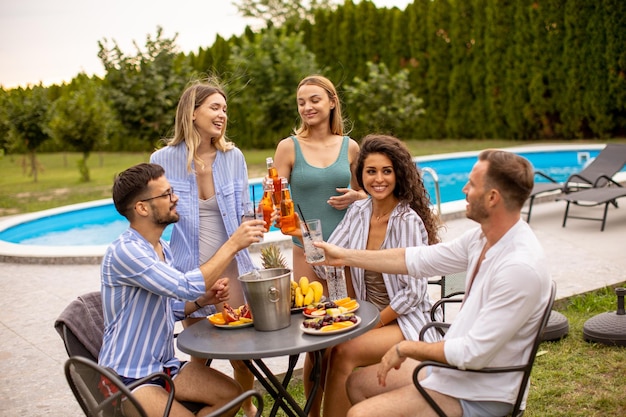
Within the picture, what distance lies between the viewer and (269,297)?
2613 mm

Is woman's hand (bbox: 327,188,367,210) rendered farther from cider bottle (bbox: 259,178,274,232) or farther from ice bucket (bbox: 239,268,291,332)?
ice bucket (bbox: 239,268,291,332)

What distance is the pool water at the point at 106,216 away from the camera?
37.1 ft

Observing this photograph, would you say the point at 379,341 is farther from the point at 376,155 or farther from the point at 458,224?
the point at 458,224

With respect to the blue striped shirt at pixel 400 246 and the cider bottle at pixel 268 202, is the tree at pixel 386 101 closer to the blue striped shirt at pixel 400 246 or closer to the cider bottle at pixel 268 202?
the blue striped shirt at pixel 400 246

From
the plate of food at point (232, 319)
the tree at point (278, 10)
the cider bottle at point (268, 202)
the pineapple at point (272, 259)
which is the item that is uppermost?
the tree at point (278, 10)

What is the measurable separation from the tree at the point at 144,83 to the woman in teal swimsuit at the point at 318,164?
14042 millimetres

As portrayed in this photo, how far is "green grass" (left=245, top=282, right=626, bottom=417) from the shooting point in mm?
3562

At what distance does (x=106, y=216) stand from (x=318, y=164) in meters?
9.74

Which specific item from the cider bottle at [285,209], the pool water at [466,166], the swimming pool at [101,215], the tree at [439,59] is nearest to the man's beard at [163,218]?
the cider bottle at [285,209]

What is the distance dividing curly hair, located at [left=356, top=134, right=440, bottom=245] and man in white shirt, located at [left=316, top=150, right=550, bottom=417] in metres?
0.81

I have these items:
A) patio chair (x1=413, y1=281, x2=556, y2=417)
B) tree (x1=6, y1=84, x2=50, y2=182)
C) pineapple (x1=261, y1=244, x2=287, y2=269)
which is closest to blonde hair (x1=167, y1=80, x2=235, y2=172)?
pineapple (x1=261, y1=244, x2=287, y2=269)

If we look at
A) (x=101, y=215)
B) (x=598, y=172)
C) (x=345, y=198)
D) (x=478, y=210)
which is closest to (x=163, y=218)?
(x=478, y=210)

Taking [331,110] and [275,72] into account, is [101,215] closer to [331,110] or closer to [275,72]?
[275,72]

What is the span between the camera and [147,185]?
2691mm
